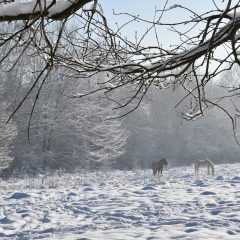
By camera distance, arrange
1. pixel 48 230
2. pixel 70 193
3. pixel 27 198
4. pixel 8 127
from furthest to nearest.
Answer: pixel 8 127, pixel 70 193, pixel 27 198, pixel 48 230

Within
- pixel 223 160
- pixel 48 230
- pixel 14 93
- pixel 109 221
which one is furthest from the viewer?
pixel 223 160

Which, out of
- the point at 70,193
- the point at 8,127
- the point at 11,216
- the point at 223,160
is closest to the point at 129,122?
the point at 223,160

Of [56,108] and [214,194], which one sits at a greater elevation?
[56,108]

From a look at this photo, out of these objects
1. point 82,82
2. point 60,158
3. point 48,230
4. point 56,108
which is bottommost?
point 48,230

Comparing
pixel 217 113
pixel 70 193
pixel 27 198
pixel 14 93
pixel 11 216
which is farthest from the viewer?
pixel 217 113

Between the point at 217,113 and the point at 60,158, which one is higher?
the point at 217,113

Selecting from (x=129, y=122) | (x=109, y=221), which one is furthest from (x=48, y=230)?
(x=129, y=122)

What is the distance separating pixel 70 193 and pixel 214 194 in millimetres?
4108

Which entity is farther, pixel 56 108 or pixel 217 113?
pixel 217 113

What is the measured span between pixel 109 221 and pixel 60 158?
2108 centimetres

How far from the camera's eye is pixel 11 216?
8.03 meters

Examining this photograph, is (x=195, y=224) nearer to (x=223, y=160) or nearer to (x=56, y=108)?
(x=56, y=108)

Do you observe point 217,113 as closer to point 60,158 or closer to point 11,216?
point 60,158

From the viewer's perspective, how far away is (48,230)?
22.0ft
